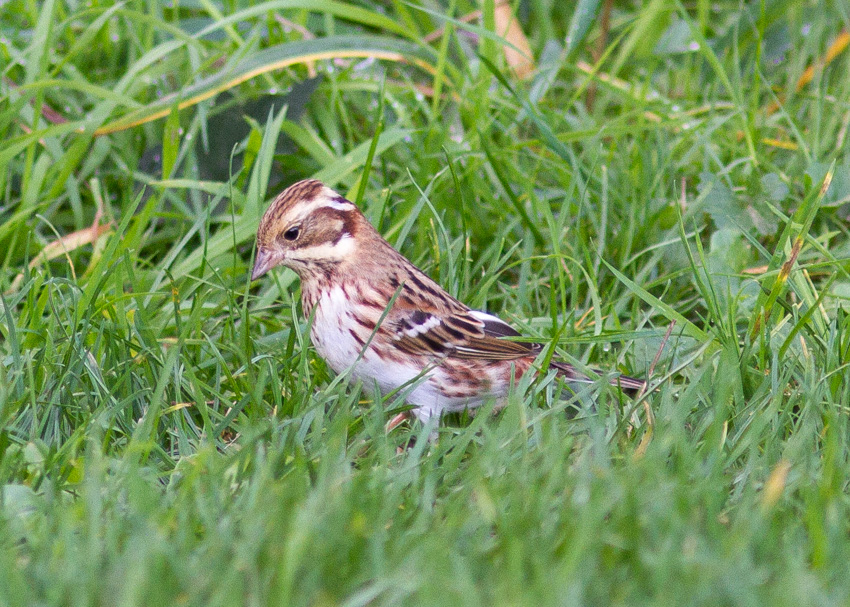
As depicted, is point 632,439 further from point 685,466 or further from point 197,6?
point 197,6

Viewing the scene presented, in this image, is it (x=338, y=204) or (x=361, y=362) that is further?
(x=338, y=204)

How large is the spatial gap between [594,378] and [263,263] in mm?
1373

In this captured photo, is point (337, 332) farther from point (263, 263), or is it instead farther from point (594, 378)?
point (594, 378)

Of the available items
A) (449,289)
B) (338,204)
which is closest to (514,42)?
(449,289)

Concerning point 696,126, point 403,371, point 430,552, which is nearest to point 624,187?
point 696,126

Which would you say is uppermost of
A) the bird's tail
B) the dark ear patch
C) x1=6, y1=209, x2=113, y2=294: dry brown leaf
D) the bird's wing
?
the dark ear patch

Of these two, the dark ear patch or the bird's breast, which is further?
the dark ear patch

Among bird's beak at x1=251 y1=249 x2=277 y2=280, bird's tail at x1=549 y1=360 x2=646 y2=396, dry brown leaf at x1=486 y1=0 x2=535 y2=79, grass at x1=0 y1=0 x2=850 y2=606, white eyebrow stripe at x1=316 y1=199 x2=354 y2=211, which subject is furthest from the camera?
dry brown leaf at x1=486 y1=0 x2=535 y2=79

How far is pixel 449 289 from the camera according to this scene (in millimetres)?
4953

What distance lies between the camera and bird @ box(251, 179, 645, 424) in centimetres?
431

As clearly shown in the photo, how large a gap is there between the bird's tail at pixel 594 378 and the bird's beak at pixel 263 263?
1.19 m

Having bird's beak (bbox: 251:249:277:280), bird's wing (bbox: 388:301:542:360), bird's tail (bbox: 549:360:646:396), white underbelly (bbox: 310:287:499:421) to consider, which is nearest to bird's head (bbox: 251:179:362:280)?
bird's beak (bbox: 251:249:277:280)

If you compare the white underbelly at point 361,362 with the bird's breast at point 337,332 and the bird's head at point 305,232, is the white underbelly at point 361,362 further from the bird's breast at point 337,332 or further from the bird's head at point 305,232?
the bird's head at point 305,232

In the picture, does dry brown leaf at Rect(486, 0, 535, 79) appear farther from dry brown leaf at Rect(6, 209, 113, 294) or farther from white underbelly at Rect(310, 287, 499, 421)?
white underbelly at Rect(310, 287, 499, 421)
